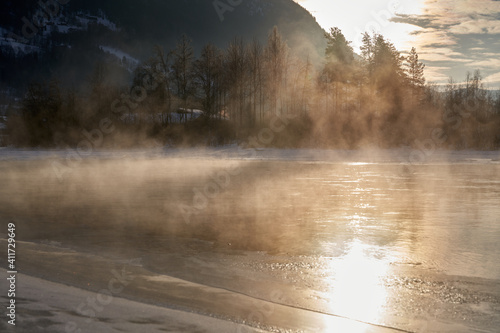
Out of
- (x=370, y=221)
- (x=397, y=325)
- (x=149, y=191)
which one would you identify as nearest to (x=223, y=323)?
A: (x=397, y=325)

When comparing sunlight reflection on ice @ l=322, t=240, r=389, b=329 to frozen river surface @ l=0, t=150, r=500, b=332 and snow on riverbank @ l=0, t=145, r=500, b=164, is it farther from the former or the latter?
snow on riverbank @ l=0, t=145, r=500, b=164

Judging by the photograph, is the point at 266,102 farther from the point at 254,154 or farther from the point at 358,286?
the point at 358,286

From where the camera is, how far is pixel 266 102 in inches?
2518

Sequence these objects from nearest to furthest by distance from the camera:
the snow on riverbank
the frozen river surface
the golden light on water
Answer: the golden light on water, the frozen river surface, the snow on riverbank

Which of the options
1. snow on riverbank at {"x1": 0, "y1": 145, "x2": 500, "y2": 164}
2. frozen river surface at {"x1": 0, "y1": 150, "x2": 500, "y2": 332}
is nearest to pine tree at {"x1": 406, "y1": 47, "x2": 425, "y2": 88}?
snow on riverbank at {"x1": 0, "y1": 145, "x2": 500, "y2": 164}

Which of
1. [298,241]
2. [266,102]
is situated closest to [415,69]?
[266,102]

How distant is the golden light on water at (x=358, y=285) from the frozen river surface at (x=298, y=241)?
2 cm

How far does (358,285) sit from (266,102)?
57.8 metres

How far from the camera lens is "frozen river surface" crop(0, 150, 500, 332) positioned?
20.5 feet

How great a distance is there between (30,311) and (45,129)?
52.9 m

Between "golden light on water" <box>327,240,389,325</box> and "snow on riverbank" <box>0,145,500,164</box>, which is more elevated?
"snow on riverbank" <box>0,145,500,164</box>

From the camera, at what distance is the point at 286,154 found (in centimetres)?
4241

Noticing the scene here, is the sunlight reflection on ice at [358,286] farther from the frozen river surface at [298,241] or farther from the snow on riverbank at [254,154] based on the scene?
the snow on riverbank at [254,154]

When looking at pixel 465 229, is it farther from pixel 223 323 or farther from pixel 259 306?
pixel 223 323
